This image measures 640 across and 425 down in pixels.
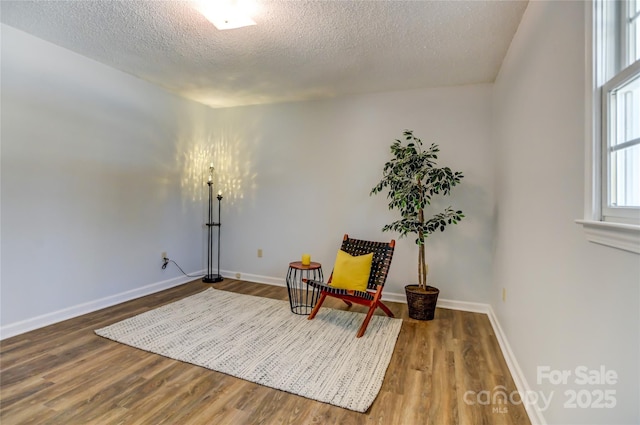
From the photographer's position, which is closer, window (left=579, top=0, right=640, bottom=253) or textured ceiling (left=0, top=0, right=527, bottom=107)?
window (left=579, top=0, right=640, bottom=253)

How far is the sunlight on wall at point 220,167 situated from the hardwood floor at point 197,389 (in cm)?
234

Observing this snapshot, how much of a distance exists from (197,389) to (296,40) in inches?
103

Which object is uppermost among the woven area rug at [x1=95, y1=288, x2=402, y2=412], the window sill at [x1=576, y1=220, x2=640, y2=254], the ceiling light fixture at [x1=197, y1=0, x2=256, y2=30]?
the ceiling light fixture at [x1=197, y1=0, x2=256, y2=30]

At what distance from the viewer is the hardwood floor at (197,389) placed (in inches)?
65.3

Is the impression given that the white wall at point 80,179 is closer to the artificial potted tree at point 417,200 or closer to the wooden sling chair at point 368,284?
the wooden sling chair at point 368,284

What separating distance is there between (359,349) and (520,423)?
109cm

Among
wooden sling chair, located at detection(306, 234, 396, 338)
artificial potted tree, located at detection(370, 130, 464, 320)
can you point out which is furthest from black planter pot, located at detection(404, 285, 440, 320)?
wooden sling chair, located at detection(306, 234, 396, 338)

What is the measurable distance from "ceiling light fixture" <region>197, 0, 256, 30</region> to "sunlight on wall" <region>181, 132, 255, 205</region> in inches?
91.2

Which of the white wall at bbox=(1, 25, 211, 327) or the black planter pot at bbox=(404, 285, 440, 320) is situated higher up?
the white wall at bbox=(1, 25, 211, 327)

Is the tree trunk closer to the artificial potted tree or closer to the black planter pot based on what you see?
the artificial potted tree

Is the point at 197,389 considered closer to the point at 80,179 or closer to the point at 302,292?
the point at 302,292

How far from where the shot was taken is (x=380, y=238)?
3.78 m

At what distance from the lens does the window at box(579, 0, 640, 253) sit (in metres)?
0.94

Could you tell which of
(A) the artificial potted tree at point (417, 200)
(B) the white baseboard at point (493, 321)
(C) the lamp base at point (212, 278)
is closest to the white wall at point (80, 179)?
(C) the lamp base at point (212, 278)
